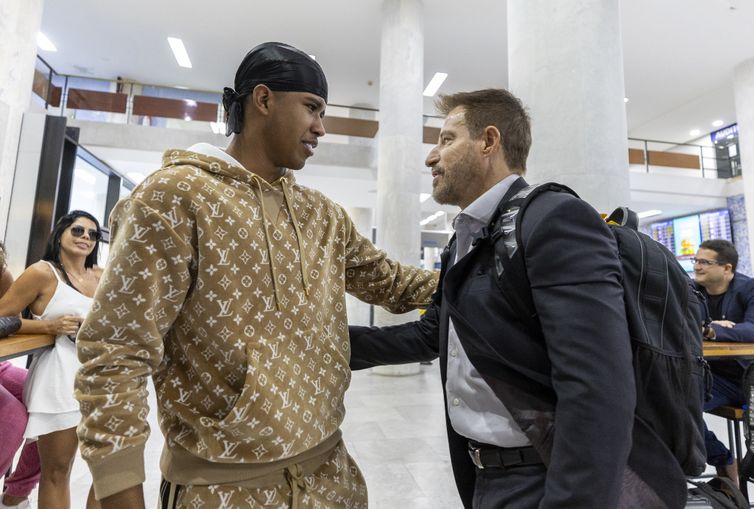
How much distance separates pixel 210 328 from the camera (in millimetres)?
972

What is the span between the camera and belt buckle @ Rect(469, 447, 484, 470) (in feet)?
3.59

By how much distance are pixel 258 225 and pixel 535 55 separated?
185 centimetres

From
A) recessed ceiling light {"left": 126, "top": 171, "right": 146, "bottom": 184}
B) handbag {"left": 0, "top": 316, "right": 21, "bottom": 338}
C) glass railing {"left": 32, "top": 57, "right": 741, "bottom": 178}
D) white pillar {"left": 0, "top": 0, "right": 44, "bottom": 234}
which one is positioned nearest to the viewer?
handbag {"left": 0, "top": 316, "right": 21, "bottom": 338}

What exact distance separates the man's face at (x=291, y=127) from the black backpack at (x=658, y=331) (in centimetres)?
59

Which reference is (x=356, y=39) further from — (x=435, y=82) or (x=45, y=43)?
(x=45, y=43)

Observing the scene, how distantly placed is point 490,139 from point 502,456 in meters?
0.89

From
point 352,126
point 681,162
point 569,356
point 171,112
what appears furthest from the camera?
point 681,162

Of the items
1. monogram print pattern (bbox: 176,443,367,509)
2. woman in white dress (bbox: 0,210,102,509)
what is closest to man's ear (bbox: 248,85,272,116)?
monogram print pattern (bbox: 176,443,367,509)

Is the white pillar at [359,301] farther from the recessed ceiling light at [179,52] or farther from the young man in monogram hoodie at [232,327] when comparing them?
the young man in monogram hoodie at [232,327]

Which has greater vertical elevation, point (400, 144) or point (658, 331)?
point (400, 144)

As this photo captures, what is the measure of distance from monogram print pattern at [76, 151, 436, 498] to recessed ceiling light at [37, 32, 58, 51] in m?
13.2

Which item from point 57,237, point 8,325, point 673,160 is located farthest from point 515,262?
point 673,160

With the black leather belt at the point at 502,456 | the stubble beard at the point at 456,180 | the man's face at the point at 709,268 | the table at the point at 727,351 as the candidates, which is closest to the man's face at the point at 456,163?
the stubble beard at the point at 456,180

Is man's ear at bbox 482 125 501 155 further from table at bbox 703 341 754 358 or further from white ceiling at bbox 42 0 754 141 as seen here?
white ceiling at bbox 42 0 754 141
